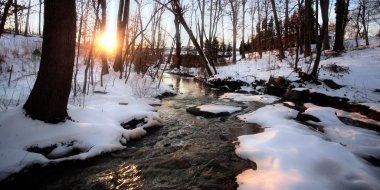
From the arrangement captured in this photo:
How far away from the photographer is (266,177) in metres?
3.72

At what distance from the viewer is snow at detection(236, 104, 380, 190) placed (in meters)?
3.54

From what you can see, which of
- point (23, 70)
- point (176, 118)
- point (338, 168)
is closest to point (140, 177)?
point (338, 168)

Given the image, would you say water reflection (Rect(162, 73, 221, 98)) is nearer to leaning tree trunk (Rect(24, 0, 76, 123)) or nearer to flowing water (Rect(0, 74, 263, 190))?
flowing water (Rect(0, 74, 263, 190))

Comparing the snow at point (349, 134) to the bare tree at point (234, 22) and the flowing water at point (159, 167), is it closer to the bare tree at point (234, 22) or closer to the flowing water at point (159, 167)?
the flowing water at point (159, 167)

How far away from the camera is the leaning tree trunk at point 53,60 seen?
4602 millimetres

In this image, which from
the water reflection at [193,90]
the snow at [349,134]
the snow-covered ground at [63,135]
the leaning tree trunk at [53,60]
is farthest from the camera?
the water reflection at [193,90]

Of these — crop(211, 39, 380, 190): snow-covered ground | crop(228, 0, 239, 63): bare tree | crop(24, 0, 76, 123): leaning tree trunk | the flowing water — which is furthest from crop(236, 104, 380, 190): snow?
crop(228, 0, 239, 63): bare tree

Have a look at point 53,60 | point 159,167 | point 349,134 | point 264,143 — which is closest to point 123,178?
point 159,167

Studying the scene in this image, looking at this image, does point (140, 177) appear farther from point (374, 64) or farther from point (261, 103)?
point (374, 64)

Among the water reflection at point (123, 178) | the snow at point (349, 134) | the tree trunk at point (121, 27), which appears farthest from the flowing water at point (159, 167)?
the tree trunk at point (121, 27)

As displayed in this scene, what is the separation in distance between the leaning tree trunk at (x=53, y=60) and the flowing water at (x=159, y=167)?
3.63 feet

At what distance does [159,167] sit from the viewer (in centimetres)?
436

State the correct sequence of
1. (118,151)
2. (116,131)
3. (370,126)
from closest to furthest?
(118,151) → (116,131) → (370,126)

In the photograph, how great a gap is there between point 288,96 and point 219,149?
21.0 feet
